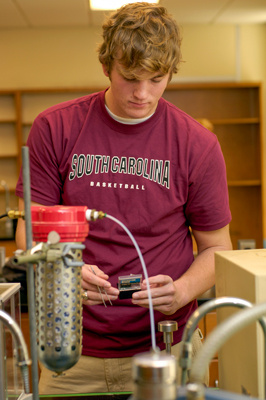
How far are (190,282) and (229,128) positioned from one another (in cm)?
497

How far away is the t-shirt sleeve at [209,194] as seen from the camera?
1307 millimetres

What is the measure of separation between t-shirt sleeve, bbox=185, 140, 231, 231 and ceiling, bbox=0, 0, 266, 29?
4053 mm

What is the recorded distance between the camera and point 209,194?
131cm

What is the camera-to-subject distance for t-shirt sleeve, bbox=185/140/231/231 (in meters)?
1.31

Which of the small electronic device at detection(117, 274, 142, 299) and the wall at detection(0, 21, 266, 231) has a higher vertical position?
the wall at detection(0, 21, 266, 231)

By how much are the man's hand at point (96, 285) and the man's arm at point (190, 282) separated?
62mm

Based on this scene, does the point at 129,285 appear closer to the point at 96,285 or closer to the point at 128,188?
the point at 96,285

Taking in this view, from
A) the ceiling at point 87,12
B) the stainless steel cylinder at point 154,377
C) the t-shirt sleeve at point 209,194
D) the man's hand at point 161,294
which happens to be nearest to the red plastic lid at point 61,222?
the stainless steel cylinder at point 154,377

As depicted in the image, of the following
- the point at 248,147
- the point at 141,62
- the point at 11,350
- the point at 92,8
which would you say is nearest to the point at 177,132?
the point at 141,62

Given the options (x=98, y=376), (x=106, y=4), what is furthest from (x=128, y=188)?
(x=106, y=4)

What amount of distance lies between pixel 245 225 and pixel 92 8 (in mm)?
2869

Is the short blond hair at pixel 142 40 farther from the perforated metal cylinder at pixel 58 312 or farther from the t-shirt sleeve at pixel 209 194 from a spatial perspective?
the perforated metal cylinder at pixel 58 312

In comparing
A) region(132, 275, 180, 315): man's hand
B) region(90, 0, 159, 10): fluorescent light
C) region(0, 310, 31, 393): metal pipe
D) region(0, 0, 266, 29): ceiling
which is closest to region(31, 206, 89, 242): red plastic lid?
region(0, 310, 31, 393): metal pipe

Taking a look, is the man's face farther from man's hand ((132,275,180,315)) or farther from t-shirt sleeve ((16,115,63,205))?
man's hand ((132,275,180,315))
